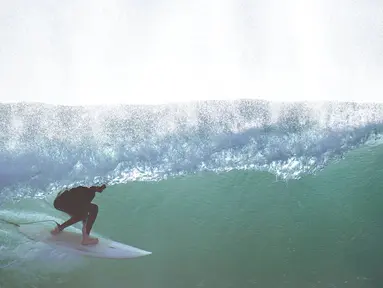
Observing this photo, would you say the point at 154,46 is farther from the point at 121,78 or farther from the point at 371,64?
the point at 371,64

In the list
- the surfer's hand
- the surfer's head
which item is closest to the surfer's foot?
the surfer's hand

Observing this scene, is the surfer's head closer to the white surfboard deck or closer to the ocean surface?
the ocean surface

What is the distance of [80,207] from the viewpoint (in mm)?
2867

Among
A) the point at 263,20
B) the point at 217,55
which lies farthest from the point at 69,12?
the point at 263,20

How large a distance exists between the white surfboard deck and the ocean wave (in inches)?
9.0

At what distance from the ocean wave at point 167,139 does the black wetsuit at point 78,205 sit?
6 centimetres

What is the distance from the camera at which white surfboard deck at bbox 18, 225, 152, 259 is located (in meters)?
2.89

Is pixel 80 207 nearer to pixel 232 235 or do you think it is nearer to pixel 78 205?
pixel 78 205

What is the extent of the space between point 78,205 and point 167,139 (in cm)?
65

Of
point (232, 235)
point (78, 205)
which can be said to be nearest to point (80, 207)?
point (78, 205)

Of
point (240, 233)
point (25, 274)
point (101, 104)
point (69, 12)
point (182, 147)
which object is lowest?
point (25, 274)

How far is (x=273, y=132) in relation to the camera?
290cm

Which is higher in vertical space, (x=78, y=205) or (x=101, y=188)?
(x=101, y=188)

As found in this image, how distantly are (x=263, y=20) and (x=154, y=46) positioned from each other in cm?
67
